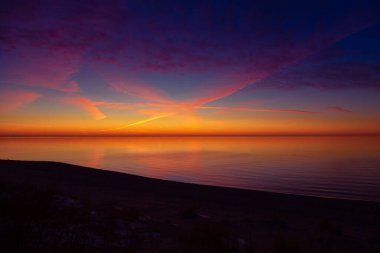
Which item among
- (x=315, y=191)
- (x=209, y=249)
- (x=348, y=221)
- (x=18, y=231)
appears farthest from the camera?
(x=315, y=191)

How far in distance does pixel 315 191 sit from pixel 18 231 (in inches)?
801

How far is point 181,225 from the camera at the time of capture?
9570 mm

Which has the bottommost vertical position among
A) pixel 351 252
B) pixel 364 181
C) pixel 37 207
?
pixel 351 252

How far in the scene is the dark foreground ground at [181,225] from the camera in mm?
6191

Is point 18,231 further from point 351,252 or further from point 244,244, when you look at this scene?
point 351,252

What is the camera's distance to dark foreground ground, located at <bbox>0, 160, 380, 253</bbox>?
6191 millimetres

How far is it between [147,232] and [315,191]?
1698cm

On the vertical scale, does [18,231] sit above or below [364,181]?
below

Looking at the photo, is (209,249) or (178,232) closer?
(209,249)

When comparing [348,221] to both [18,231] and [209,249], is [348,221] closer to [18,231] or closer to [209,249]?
[209,249]

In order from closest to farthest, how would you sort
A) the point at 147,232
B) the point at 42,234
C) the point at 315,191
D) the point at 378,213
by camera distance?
the point at 42,234 → the point at 147,232 → the point at 378,213 → the point at 315,191

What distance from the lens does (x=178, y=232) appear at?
847 centimetres

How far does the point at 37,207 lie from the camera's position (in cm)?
781

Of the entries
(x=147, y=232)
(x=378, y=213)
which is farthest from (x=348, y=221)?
(x=147, y=232)
